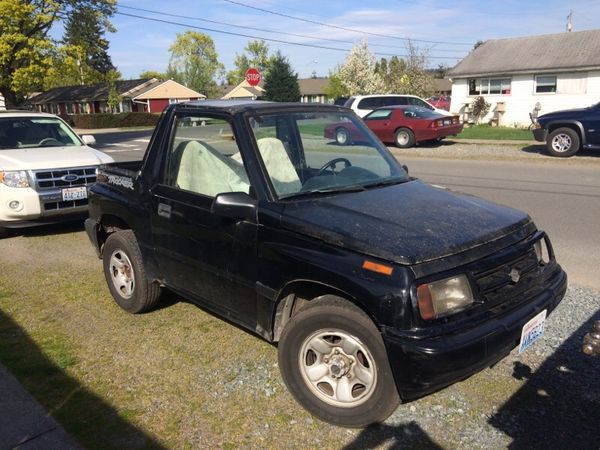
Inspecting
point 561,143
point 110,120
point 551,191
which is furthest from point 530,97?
point 110,120

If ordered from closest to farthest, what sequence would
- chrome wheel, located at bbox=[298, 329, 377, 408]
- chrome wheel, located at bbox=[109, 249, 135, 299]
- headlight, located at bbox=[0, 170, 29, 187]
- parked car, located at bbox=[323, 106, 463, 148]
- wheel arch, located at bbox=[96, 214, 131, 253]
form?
1. chrome wheel, located at bbox=[298, 329, 377, 408]
2. chrome wheel, located at bbox=[109, 249, 135, 299]
3. wheel arch, located at bbox=[96, 214, 131, 253]
4. headlight, located at bbox=[0, 170, 29, 187]
5. parked car, located at bbox=[323, 106, 463, 148]

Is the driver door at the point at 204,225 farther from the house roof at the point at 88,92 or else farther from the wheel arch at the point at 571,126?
the house roof at the point at 88,92

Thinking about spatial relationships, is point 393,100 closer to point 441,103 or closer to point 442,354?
point 442,354

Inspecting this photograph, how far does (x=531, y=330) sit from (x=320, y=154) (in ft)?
6.42

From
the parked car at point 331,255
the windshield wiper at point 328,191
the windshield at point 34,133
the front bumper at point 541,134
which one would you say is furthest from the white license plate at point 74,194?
the front bumper at point 541,134

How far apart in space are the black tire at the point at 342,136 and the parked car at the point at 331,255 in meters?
0.12

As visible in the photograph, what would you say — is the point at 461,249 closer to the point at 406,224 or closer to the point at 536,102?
the point at 406,224

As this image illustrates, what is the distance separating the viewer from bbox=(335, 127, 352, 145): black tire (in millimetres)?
4387

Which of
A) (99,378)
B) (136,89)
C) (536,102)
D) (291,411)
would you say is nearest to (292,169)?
(291,411)

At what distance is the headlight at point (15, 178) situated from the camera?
23.1 feet

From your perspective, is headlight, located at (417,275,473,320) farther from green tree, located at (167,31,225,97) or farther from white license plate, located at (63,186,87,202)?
green tree, located at (167,31,225,97)

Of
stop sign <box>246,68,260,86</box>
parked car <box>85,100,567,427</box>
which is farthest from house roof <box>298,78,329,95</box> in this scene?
parked car <box>85,100,567,427</box>

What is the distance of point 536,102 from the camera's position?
2938cm

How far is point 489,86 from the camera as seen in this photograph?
31.7 meters
